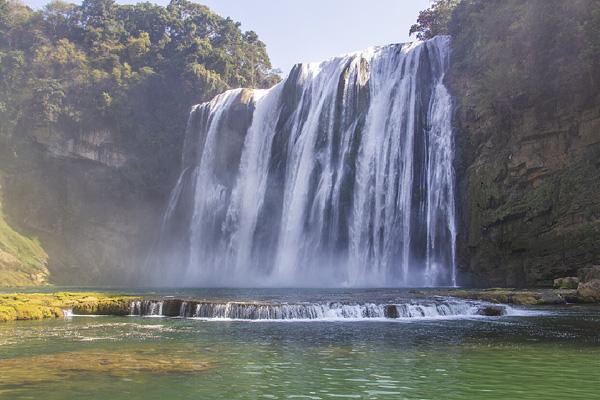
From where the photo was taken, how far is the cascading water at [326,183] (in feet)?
129

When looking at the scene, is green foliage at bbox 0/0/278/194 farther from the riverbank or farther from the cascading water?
the riverbank

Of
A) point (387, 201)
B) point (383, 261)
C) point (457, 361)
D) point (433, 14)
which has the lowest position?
point (457, 361)

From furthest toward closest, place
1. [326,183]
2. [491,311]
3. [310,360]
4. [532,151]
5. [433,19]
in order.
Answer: [433,19], [326,183], [532,151], [491,311], [310,360]

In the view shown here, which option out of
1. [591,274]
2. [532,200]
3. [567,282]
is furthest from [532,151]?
[591,274]

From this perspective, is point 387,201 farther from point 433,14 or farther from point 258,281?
point 433,14

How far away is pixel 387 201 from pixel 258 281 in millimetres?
13127

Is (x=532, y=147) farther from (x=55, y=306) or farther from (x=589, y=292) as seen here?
(x=55, y=306)

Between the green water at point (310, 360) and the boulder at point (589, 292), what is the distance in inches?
242

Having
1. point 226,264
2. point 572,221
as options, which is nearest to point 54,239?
point 226,264

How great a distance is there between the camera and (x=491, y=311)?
21.3m

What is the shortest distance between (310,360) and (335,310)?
366 inches

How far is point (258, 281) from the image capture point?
46844 millimetres

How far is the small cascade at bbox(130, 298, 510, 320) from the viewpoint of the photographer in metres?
21.2

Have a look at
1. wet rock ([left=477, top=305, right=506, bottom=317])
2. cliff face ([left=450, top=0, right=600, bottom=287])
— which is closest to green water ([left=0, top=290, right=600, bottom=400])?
wet rock ([left=477, top=305, right=506, bottom=317])
